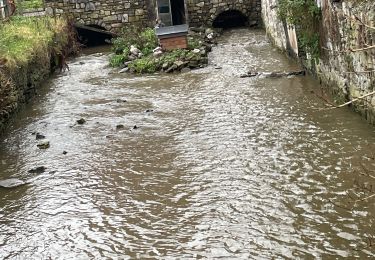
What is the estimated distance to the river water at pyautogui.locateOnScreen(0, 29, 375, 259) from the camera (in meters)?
5.25

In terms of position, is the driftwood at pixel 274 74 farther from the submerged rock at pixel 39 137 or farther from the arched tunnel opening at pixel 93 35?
the arched tunnel opening at pixel 93 35

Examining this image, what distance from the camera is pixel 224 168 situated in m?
7.07

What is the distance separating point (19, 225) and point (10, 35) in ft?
28.7

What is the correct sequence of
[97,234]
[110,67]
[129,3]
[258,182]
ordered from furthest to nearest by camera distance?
[129,3]
[110,67]
[258,182]
[97,234]

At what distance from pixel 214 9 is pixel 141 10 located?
315 cm

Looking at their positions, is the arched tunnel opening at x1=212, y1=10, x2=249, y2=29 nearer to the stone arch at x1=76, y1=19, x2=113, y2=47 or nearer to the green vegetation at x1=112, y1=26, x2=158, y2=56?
the stone arch at x1=76, y1=19, x2=113, y2=47

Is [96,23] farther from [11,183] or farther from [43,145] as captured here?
[11,183]

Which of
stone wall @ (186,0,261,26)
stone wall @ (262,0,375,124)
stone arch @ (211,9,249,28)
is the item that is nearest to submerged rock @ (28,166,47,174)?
stone wall @ (262,0,375,124)

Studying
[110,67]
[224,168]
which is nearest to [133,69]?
[110,67]

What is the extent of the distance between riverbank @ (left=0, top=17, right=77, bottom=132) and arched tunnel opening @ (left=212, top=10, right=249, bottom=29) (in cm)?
746

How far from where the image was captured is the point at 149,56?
1562 cm

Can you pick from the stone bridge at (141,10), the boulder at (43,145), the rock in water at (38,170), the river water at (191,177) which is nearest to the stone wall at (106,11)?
the stone bridge at (141,10)

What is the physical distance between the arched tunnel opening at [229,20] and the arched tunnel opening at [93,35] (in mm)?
4991

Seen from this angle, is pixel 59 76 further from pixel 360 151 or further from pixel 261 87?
pixel 360 151
